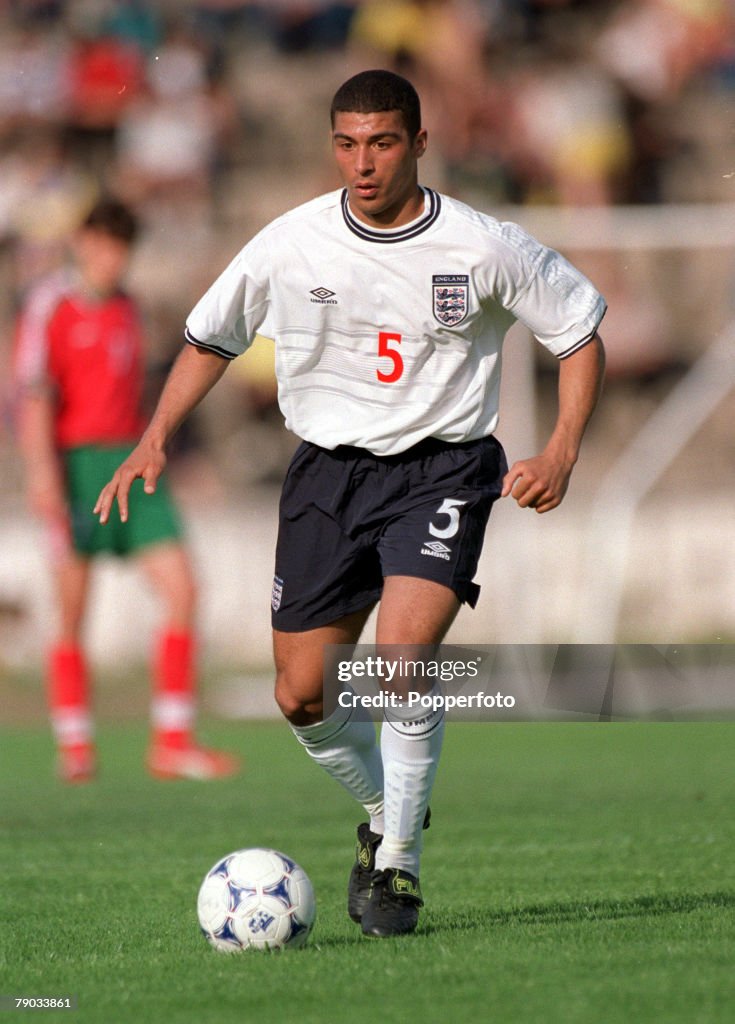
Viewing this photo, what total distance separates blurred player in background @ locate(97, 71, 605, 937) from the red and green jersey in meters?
4.12

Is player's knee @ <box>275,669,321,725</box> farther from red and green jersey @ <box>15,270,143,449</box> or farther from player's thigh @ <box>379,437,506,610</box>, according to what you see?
red and green jersey @ <box>15,270,143,449</box>

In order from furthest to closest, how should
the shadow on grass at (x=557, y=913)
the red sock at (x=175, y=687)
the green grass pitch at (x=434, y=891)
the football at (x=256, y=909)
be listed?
1. the red sock at (x=175, y=687)
2. the shadow on grass at (x=557, y=913)
3. the football at (x=256, y=909)
4. the green grass pitch at (x=434, y=891)

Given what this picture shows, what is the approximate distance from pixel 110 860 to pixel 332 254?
8.65ft

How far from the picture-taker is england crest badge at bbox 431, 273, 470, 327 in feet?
16.0

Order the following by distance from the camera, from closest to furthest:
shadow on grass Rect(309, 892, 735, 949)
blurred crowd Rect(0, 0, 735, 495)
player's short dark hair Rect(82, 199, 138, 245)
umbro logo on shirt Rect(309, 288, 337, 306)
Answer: shadow on grass Rect(309, 892, 735, 949) < umbro logo on shirt Rect(309, 288, 337, 306) < player's short dark hair Rect(82, 199, 138, 245) < blurred crowd Rect(0, 0, 735, 495)

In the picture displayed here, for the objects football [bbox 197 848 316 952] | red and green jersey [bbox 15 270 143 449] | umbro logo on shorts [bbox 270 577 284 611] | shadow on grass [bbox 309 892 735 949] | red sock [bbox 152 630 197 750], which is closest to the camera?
football [bbox 197 848 316 952]

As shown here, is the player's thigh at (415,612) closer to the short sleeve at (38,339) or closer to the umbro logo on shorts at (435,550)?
the umbro logo on shorts at (435,550)

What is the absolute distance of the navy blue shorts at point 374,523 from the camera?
4.87m

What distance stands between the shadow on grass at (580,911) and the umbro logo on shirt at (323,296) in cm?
178

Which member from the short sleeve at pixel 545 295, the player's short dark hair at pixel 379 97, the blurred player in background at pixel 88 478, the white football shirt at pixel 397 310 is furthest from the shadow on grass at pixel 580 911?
the blurred player in background at pixel 88 478

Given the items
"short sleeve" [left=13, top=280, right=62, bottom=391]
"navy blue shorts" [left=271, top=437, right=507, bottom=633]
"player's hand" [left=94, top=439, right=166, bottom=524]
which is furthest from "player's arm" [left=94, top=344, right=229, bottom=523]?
"short sleeve" [left=13, top=280, right=62, bottom=391]

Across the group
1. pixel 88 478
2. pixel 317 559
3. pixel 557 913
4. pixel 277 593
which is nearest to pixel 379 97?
pixel 317 559

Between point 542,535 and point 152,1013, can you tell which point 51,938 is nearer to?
point 152,1013

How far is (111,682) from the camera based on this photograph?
1309cm
